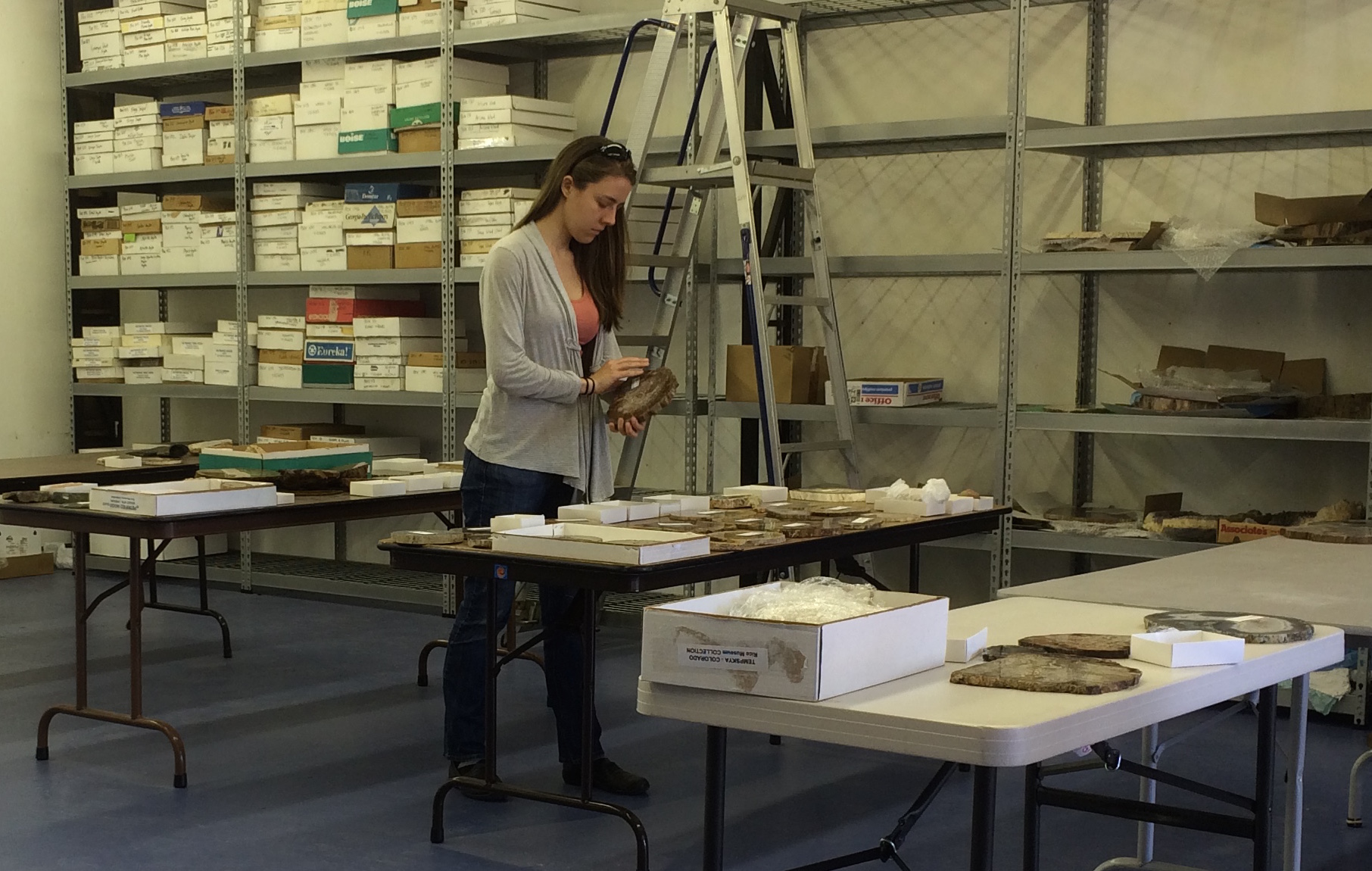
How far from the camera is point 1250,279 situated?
16.8 feet

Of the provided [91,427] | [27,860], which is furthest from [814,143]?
[91,427]

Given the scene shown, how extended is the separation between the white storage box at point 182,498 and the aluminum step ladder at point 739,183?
4.93 ft

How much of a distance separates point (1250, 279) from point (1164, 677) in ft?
11.3

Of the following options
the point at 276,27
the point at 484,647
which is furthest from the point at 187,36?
the point at 484,647

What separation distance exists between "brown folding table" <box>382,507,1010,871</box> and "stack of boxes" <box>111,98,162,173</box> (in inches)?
174

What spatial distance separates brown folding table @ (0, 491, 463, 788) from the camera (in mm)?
3912

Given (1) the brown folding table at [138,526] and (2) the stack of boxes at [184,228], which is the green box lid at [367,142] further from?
(1) the brown folding table at [138,526]

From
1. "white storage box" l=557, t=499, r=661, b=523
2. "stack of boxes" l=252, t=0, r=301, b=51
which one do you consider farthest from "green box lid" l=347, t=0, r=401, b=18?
"white storage box" l=557, t=499, r=661, b=523

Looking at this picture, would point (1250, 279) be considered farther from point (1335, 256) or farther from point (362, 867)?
point (362, 867)

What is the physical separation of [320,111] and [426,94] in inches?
23.1

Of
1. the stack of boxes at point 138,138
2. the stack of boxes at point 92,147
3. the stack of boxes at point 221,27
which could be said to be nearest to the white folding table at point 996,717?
the stack of boxes at point 221,27

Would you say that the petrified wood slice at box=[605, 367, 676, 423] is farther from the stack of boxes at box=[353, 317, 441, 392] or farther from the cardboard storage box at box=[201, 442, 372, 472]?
Answer: the stack of boxes at box=[353, 317, 441, 392]

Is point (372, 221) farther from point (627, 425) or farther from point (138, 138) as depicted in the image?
point (627, 425)

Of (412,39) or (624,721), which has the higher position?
(412,39)
